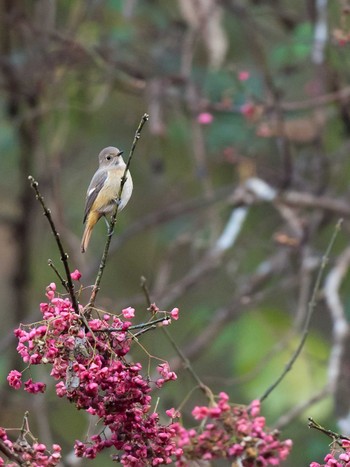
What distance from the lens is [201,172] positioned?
7891 millimetres

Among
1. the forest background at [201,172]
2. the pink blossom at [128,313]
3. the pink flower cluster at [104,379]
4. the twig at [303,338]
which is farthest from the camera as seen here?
the forest background at [201,172]

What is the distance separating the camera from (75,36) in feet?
27.9

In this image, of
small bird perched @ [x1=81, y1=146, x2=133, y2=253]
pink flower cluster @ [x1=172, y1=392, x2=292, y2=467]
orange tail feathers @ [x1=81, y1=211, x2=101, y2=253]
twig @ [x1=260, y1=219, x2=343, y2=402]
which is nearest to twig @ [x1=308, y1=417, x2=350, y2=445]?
pink flower cluster @ [x1=172, y1=392, x2=292, y2=467]

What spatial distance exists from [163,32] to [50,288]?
6277mm

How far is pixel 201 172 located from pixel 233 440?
192 inches

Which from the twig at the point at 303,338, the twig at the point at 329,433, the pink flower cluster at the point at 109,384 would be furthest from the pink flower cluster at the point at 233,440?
the twig at the point at 303,338

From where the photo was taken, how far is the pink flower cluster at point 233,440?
3.06m

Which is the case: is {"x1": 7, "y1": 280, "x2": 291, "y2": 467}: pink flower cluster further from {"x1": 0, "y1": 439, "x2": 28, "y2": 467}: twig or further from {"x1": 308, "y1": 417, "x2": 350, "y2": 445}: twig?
{"x1": 308, "y1": 417, "x2": 350, "y2": 445}: twig

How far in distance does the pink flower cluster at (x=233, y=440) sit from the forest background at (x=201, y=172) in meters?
2.81

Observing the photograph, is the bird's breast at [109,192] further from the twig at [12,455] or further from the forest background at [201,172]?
the forest background at [201,172]

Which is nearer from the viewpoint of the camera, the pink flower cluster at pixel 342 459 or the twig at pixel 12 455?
the twig at pixel 12 455

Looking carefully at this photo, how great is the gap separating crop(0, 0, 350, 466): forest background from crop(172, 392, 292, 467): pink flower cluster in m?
2.81

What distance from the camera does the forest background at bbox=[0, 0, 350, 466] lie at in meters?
7.44

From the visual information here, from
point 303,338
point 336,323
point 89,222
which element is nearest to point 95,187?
point 89,222
